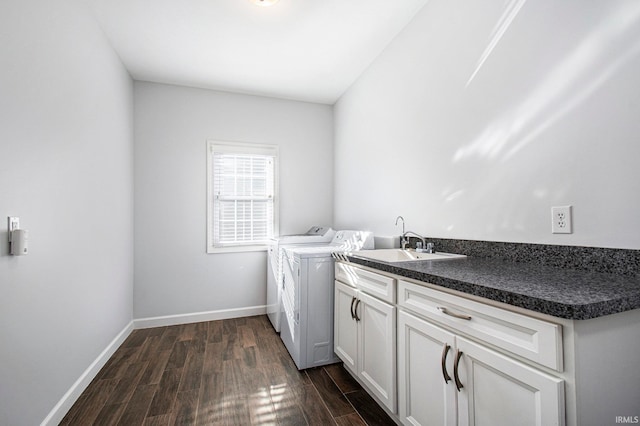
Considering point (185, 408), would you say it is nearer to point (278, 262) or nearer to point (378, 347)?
point (378, 347)

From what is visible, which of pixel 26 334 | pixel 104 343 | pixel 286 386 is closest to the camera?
pixel 26 334

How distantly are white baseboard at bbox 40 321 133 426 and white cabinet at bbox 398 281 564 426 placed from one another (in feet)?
6.29

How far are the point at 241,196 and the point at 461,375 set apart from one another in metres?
3.01

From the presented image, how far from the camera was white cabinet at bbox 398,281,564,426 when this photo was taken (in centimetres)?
90

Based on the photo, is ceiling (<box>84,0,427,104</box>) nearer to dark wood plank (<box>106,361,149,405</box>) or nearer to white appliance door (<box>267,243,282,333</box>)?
white appliance door (<box>267,243,282,333</box>)

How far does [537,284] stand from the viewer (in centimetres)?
104

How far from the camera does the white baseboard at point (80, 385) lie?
167 centimetres

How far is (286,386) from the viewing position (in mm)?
2084

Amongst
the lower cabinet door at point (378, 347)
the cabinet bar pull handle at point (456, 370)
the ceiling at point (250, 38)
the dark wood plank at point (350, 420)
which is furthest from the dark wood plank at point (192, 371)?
the ceiling at point (250, 38)

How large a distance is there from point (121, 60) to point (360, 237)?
2884 mm

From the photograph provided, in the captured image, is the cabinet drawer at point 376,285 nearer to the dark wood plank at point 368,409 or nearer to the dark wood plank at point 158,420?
the dark wood plank at point 368,409

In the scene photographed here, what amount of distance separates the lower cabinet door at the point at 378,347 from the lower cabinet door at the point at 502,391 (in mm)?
465

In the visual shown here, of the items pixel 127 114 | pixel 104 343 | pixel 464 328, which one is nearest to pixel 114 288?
pixel 104 343

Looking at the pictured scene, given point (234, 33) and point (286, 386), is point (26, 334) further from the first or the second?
point (234, 33)
